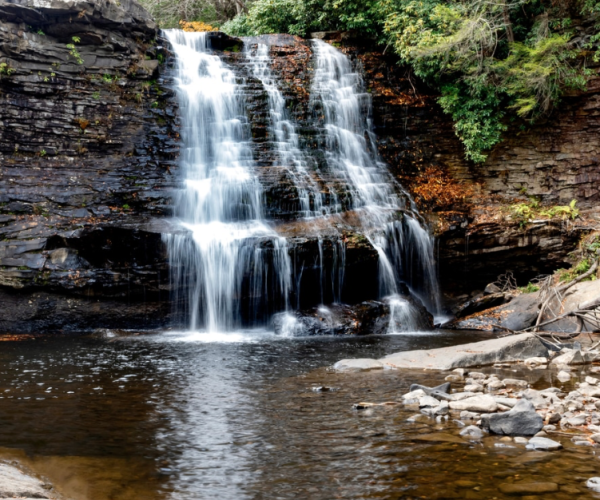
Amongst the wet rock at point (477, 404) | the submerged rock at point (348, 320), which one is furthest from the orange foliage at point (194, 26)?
the wet rock at point (477, 404)

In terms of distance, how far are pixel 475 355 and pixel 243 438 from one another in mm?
4284

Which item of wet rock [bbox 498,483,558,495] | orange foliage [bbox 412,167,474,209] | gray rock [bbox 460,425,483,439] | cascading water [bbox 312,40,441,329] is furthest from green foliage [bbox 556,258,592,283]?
wet rock [bbox 498,483,558,495]

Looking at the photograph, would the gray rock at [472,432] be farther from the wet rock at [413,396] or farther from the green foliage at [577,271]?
the green foliage at [577,271]

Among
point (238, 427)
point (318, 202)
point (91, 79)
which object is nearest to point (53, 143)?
point (91, 79)

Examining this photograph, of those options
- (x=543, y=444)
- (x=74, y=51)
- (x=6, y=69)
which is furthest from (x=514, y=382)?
(x=74, y=51)

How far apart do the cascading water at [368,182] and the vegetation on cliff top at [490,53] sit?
6.57ft

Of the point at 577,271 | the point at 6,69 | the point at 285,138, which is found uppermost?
the point at 6,69

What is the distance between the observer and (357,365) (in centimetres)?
735

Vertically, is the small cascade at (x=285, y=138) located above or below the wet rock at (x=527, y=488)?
above

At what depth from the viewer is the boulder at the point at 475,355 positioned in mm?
7307

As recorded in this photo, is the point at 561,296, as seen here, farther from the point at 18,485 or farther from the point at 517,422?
the point at 18,485

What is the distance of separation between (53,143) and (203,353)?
8.02m

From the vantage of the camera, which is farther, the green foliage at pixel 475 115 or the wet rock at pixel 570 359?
the green foliage at pixel 475 115

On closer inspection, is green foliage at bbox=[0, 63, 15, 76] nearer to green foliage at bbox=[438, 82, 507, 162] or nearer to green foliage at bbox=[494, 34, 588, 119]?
green foliage at bbox=[438, 82, 507, 162]
